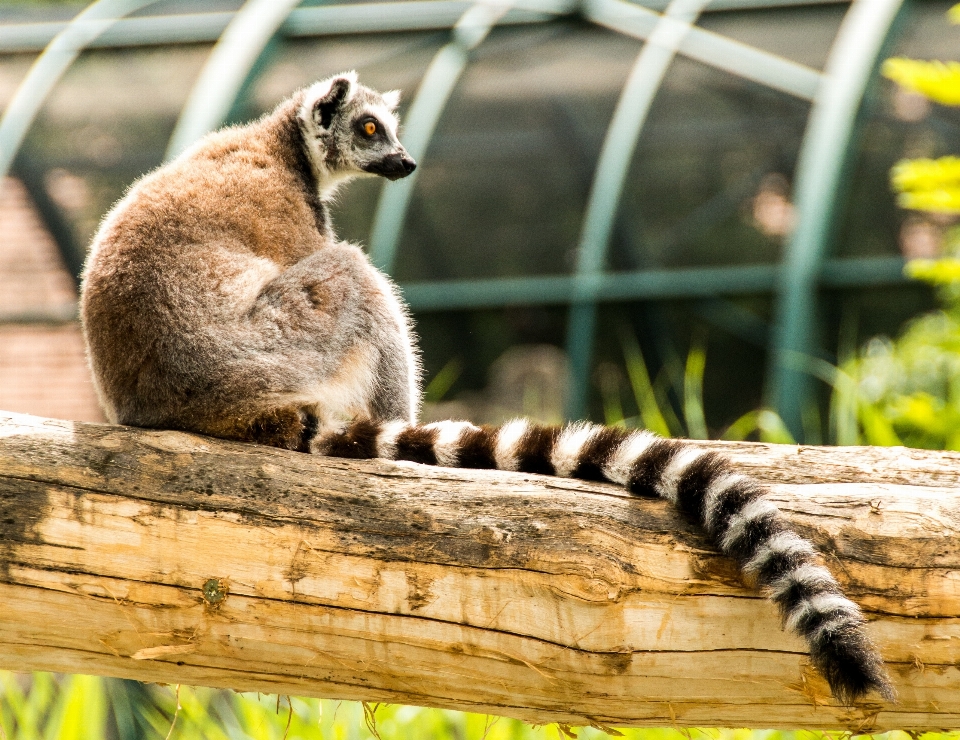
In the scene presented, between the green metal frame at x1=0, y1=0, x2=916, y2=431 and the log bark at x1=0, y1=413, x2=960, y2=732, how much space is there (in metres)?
3.95

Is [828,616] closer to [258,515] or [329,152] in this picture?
[258,515]

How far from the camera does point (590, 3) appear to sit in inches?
342

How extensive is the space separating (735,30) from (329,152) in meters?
5.41

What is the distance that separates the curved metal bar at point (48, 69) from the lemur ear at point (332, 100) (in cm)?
473

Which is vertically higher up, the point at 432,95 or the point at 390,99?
the point at 432,95

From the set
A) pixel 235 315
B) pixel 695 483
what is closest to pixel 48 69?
pixel 235 315

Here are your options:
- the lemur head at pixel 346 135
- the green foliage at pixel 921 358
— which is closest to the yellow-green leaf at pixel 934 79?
the green foliage at pixel 921 358

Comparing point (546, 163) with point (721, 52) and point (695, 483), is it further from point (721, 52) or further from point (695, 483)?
point (695, 483)

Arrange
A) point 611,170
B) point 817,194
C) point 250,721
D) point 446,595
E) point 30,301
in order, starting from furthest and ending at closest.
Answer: point 30,301, point 611,170, point 817,194, point 250,721, point 446,595

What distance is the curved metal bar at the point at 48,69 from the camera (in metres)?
8.16

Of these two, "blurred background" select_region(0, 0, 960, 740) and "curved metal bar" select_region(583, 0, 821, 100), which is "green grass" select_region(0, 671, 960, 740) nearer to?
"blurred background" select_region(0, 0, 960, 740)

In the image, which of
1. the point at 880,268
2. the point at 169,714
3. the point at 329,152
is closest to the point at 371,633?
the point at 329,152

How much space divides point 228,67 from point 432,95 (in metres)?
1.73

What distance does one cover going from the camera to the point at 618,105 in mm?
8766
